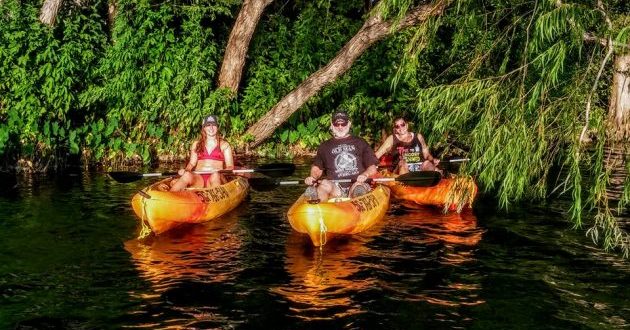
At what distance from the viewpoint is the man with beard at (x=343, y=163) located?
11.1 m

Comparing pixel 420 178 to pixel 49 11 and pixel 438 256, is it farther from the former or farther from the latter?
pixel 49 11

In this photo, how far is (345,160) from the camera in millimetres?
11133

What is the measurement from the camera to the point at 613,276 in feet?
28.6

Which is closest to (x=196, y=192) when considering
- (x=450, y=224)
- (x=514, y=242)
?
(x=450, y=224)

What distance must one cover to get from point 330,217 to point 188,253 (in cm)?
187

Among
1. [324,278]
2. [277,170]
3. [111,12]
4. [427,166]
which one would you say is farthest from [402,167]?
[111,12]

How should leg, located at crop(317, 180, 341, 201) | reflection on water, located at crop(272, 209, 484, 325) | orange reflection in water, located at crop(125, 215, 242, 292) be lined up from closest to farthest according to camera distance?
reflection on water, located at crop(272, 209, 484, 325), orange reflection in water, located at crop(125, 215, 242, 292), leg, located at crop(317, 180, 341, 201)

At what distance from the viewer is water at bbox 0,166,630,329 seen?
7438mm

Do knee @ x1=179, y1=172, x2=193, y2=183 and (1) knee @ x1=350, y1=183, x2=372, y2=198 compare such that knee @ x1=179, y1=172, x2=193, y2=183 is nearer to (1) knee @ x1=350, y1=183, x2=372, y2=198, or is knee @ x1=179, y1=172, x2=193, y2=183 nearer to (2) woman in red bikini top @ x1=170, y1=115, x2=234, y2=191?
(2) woman in red bikini top @ x1=170, y1=115, x2=234, y2=191

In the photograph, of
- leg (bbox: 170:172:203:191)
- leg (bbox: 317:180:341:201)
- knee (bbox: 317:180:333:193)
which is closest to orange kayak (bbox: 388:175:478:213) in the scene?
leg (bbox: 317:180:341:201)

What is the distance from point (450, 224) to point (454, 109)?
9.26 feet

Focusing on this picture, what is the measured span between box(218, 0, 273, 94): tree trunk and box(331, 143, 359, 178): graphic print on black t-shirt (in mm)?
7815

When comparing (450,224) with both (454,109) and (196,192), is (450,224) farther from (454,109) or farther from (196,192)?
(196,192)

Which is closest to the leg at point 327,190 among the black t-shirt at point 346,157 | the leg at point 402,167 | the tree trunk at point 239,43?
the black t-shirt at point 346,157
